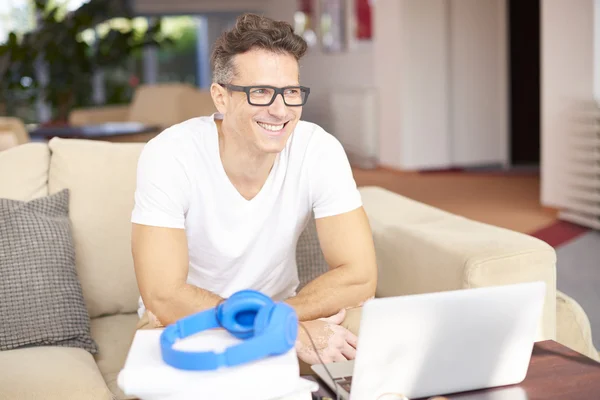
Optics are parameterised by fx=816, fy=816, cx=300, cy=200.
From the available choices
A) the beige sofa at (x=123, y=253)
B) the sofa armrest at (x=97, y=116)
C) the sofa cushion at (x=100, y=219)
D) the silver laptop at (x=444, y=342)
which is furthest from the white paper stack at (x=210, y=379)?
the sofa armrest at (x=97, y=116)

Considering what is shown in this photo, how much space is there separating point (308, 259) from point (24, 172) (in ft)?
2.72

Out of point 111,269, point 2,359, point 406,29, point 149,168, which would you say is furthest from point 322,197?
point 406,29

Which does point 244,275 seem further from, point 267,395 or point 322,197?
point 267,395

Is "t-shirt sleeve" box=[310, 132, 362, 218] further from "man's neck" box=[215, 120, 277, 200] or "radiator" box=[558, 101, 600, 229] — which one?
"radiator" box=[558, 101, 600, 229]

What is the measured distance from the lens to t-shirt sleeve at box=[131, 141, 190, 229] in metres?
1.75

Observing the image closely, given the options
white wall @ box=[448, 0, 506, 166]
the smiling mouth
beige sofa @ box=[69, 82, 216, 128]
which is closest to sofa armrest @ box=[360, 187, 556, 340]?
the smiling mouth

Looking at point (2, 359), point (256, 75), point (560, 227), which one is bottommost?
point (560, 227)

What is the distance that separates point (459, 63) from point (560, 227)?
3485 millimetres

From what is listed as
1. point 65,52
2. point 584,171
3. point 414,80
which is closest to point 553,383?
point 584,171

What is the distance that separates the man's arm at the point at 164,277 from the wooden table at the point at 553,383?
0.50 metres

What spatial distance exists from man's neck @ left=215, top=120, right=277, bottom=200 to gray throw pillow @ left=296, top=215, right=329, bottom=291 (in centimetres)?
43

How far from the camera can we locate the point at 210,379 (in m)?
0.99

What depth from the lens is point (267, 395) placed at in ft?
3.35

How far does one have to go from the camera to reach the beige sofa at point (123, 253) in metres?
1.86
